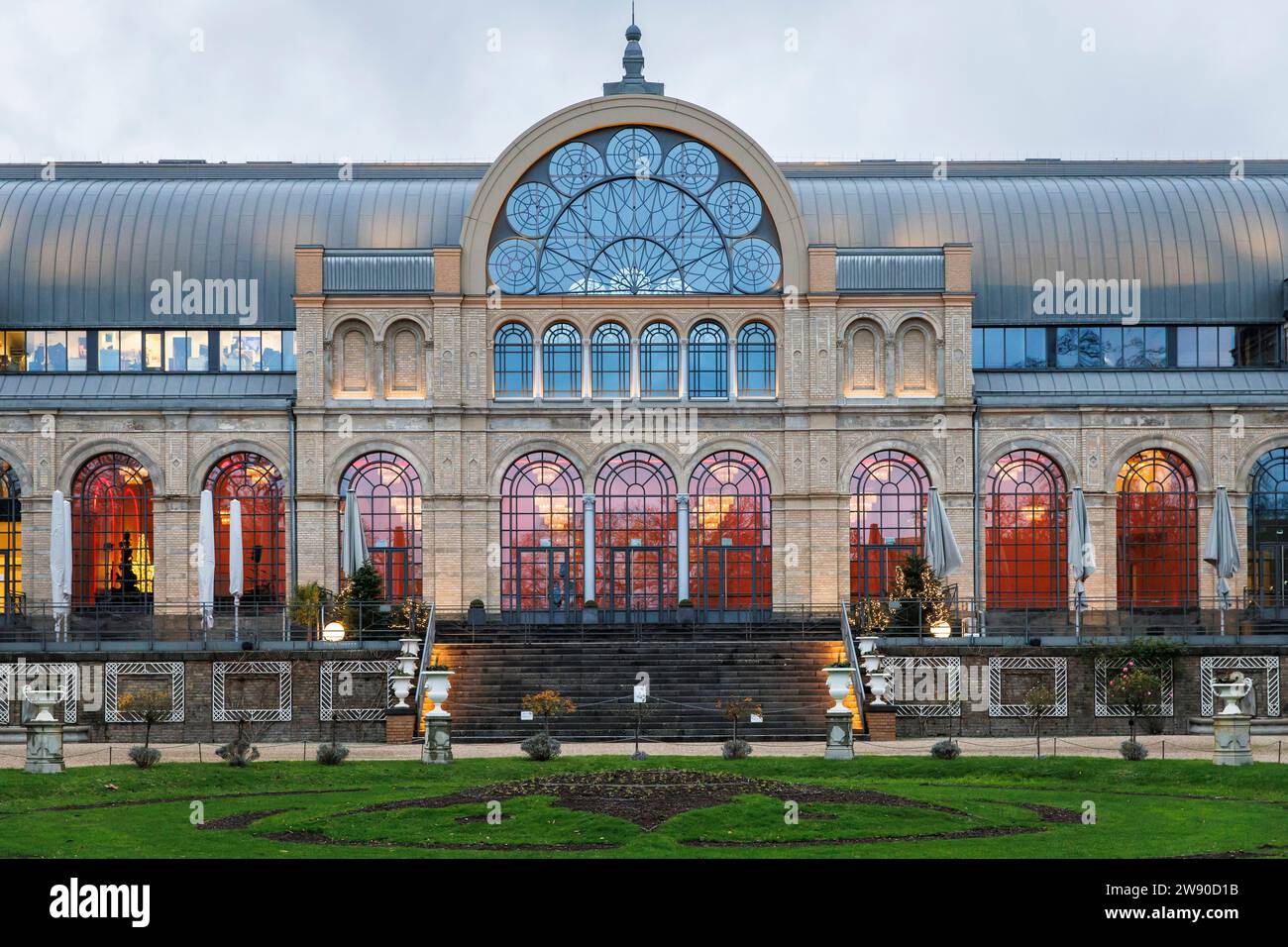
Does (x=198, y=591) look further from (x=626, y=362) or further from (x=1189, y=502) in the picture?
(x=1189, y=502)

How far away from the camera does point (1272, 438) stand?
172ft

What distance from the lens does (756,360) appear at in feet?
173

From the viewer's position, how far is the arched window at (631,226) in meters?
52.6

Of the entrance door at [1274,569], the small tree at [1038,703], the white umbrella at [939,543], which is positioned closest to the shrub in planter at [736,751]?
the small tree at [1038,703]

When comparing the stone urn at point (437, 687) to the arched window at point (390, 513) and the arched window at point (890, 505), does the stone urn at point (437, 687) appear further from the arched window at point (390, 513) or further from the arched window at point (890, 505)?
the arched window at point (890, 505)

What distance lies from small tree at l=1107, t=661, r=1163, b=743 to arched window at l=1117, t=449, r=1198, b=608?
11.4 m

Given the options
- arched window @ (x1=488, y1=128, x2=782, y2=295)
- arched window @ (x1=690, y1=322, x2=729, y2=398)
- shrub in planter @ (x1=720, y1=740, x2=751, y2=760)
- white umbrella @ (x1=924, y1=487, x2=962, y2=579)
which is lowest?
shrub in planter @ (x1=720, y1=740, x2=751, y2=760)

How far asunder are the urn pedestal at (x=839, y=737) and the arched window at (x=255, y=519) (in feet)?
79.4

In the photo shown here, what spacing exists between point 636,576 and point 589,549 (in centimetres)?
175

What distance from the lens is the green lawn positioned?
20.9m

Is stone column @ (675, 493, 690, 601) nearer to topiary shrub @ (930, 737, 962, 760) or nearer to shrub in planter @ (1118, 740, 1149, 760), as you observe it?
topiary shrub @ (930, 737, 962, 760)

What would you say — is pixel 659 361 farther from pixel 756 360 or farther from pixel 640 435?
pixel 756 360

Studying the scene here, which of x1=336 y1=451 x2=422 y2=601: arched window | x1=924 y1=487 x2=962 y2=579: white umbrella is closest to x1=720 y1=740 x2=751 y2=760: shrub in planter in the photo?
x1=924 y1=487 x2=962 y2=579: white umbrella

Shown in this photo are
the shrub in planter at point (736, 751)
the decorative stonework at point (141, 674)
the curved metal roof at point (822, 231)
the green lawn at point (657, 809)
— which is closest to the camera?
the green lawn at point (657, 809)
